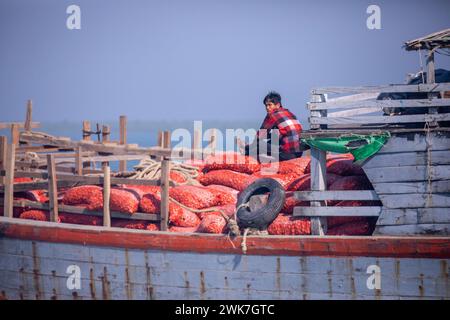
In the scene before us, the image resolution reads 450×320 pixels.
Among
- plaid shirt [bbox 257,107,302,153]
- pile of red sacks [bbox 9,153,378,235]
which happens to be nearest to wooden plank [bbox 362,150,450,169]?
pile of red sacks [bbox 9,153,378,235]

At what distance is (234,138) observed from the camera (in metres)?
11.5

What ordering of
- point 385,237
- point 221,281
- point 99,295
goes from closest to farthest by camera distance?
1. point 385,237
2. point 221,281
3. point 99,295

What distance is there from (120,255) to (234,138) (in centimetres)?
300

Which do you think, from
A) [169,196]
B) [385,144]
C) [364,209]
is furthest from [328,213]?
[169,196]

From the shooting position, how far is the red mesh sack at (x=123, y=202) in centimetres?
1029

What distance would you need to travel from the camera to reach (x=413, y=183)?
8.74 m

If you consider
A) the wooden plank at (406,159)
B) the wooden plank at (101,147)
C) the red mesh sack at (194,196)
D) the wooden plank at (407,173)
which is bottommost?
the red mesh sack at (194,196)

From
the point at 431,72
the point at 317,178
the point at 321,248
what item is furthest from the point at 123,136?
the point at 431,72

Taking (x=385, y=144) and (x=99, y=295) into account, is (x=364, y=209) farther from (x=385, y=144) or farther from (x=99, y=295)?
(x=99, y=295)

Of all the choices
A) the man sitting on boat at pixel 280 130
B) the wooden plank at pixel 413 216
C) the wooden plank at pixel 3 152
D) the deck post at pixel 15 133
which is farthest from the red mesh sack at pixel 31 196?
the wooden plank at pixel 413 216

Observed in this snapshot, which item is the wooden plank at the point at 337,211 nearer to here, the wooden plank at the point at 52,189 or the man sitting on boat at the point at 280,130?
the man sitting on boat at the point at 280,130

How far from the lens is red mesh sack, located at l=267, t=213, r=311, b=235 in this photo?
9320mm

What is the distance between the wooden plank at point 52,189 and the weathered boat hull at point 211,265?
39cm
